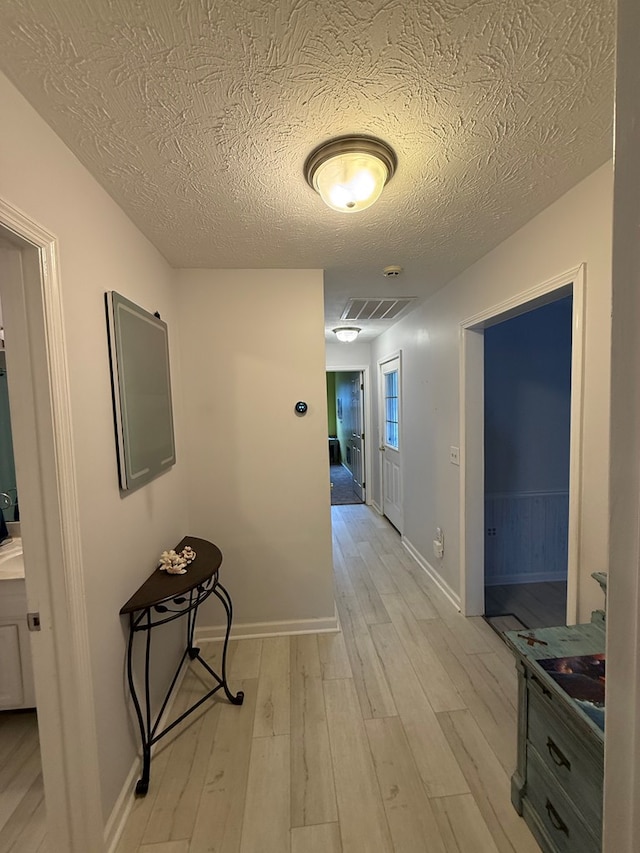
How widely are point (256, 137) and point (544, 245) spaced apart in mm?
1336

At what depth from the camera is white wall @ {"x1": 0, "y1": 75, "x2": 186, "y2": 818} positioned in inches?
37.3

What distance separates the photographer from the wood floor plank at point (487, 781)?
1.20 meters

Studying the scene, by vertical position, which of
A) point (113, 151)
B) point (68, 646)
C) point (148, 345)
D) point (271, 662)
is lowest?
point (271, 662)

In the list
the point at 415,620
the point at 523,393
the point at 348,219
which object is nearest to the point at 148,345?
the point at 348,219

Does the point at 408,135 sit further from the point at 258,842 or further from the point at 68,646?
the point at 258,842

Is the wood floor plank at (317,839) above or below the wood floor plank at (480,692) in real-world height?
above

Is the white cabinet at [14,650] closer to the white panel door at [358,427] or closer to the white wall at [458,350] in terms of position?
the white wall at [458,350]

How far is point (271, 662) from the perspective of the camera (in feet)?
6.83

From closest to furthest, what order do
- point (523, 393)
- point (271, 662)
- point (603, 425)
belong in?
point (603, 425) < point (271, 662) < point (523, 393)

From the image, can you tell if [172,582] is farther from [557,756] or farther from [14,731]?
[557,756]

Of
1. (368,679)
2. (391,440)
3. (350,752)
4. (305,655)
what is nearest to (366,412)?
(391,440)

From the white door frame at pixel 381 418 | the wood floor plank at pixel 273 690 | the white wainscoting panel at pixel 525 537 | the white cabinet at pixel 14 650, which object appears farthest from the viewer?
the white door frame at pixel 381 418

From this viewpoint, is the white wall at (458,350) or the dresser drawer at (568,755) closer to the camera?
the dresser drawer at (568,755)

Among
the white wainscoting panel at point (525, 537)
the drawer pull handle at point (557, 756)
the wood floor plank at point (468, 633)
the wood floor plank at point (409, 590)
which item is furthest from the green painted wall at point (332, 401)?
the drawer pull handle at point (557, 756)
